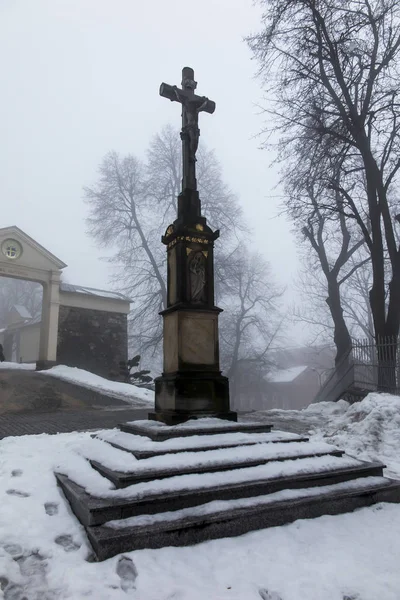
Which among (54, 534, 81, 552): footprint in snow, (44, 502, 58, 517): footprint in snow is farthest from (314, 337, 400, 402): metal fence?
(54, 534, 81, 552): footprint in snow

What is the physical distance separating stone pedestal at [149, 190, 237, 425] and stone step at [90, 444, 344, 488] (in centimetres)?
123

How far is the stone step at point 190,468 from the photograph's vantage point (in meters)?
3.45

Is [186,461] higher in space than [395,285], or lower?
lower

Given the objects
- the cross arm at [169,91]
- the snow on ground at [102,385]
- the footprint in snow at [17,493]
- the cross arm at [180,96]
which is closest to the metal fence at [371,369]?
the snow on ground at [102,385]

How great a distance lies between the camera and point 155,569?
266 cm

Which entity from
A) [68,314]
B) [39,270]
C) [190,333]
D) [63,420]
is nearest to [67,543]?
[190,333]

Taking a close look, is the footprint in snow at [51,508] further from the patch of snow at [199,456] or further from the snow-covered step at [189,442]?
the snow-covered step at [189,442]

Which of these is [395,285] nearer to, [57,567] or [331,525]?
[331,525]

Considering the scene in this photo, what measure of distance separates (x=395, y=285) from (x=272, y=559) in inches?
385

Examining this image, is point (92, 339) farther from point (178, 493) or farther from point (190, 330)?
point (178, 493)

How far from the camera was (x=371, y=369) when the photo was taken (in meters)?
11.0

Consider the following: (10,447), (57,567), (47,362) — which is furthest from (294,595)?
(47,362)

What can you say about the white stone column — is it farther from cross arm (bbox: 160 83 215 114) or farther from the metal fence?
cross arm (bbox: 160 83 215 114)

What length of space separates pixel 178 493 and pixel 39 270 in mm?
16151
